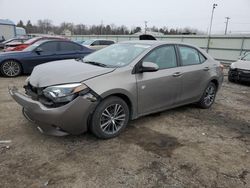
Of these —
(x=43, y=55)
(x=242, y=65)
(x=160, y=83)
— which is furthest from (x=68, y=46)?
(x=242, y=65)

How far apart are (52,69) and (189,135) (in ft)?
8.37

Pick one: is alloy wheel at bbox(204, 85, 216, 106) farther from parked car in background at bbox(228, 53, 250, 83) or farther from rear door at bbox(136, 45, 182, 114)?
parked car in background at bbox(228, 53, 250, 83)

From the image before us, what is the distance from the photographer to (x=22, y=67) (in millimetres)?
8523

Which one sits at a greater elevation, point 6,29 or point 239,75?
point 6,29

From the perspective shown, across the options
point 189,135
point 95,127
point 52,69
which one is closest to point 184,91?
point 189,135

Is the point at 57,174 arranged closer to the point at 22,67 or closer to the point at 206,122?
the point at 206,122

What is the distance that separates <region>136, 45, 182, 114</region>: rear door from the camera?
4024 millimetres

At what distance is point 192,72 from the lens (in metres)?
4.90

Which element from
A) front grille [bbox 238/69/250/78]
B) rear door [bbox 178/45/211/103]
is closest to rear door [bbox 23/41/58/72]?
rear door [bbox 178/45/211/103]

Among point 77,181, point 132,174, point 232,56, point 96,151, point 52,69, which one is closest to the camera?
point 77,181

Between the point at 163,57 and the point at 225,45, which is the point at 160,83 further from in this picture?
the point at 225,45

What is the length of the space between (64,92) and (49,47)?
639 centimetres

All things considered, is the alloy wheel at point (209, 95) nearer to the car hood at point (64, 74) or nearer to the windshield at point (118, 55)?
the windshield at point (118, 55)

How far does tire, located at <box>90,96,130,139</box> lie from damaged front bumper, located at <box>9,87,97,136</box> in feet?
0.45
